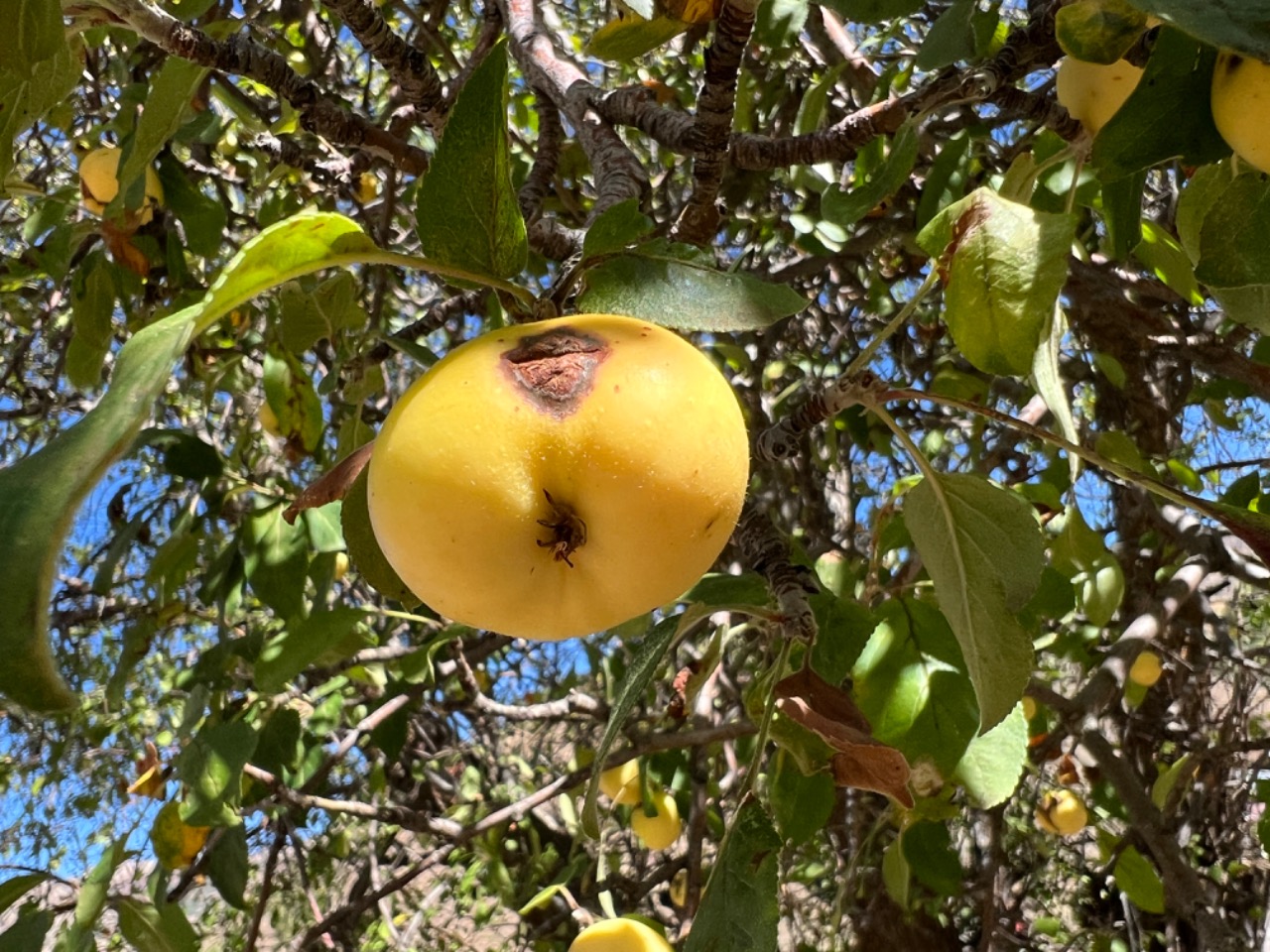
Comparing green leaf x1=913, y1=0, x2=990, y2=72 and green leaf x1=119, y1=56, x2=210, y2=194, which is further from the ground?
green leaf x1=913, y1=0, x2=990, y2=72

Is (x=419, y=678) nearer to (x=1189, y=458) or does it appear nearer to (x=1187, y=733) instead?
(x=1187, y=733)

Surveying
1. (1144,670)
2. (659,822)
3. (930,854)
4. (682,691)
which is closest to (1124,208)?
(682,691)

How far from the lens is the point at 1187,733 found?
8.90ft

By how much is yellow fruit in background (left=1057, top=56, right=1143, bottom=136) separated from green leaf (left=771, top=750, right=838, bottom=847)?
0.75m

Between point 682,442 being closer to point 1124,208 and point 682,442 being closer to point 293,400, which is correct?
point 1124,208

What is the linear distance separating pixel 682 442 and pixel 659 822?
68.7 inches

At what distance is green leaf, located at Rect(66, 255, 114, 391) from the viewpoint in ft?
6.06

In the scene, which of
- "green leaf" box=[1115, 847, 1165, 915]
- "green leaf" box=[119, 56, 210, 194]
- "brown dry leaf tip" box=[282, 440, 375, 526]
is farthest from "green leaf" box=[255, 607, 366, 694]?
"green leaf" box=[1115, 847, 1165, 915]

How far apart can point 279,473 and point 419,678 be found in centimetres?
179

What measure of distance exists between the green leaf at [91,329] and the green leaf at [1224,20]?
1.83 meters

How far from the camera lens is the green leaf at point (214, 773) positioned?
1491 millimetres

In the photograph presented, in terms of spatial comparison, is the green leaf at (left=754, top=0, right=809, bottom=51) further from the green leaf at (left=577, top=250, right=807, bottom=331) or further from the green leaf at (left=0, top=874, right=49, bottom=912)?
the green leaf at (left=0, top=874, right=49, bottom=912)

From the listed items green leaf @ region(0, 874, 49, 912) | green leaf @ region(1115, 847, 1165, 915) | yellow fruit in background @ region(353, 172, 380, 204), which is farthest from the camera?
yellow fruit in background @ region(353, 172, 380, 204)

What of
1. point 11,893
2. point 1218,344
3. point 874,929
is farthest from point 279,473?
point 1218,344
